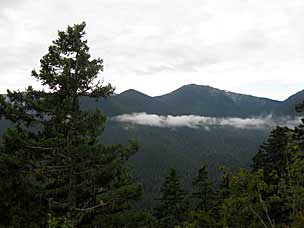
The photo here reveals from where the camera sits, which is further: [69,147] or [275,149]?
[275,149]

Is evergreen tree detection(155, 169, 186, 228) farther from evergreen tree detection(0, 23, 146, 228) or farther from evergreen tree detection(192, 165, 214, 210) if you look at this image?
evergreen tree detection(0, 23, 146, 228)

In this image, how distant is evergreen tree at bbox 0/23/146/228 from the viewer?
13.9 metres

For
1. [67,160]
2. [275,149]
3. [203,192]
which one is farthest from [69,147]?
[203,192]

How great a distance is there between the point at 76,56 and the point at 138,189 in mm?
5500

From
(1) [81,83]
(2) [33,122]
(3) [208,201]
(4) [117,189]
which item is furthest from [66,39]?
(3) [208,201]

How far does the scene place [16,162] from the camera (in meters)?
13.5

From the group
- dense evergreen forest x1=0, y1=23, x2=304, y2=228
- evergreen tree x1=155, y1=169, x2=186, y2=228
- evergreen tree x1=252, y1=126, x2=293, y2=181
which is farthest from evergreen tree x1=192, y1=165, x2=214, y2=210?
dense evergreen forest x1=0, y1=23, x2=304, y2=228

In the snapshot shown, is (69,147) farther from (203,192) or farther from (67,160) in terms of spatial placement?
(203,192)

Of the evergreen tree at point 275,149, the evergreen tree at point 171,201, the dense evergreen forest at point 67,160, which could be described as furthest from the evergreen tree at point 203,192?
the dense evergreen forest at point 67,160

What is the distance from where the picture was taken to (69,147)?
44.9ft

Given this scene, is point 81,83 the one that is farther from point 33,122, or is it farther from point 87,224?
point 87,224

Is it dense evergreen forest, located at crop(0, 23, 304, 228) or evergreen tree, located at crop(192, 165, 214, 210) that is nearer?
dense evergreen forest, located at crop(0, 23, 304, 228)

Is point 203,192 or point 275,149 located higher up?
point 275,149

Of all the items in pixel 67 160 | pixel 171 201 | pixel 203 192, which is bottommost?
pixel 171 201
